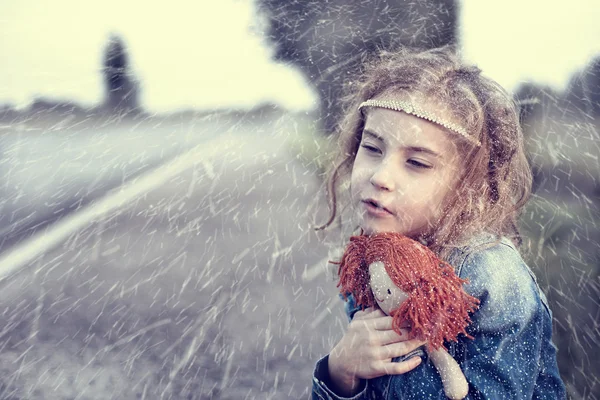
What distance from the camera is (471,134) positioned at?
1.51m

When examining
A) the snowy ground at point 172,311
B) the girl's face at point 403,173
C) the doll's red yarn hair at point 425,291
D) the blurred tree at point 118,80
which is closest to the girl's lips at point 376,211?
the girl's face at point 403,173

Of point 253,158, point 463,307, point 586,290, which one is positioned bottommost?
point 253,158

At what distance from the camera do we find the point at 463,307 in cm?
126

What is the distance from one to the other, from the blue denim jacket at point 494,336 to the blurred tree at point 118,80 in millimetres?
5918

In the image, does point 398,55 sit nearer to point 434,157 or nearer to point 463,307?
point 434,157

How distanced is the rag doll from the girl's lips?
89mm

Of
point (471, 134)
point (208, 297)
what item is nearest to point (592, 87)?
point (471, 134)

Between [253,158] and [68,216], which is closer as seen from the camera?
[68,216]

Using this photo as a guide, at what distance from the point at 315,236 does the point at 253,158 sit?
3080mm

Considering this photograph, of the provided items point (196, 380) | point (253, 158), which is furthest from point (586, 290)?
point (253, 158)

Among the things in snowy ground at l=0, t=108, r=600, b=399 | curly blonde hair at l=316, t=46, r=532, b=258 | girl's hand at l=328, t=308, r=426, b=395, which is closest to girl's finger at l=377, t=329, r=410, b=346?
girl's hand at l=328, t=308, r=426, b=395

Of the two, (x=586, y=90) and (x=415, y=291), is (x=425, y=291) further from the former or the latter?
(x=586, y=90)

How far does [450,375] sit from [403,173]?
0.44 metres

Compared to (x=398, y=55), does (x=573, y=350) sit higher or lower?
lower
